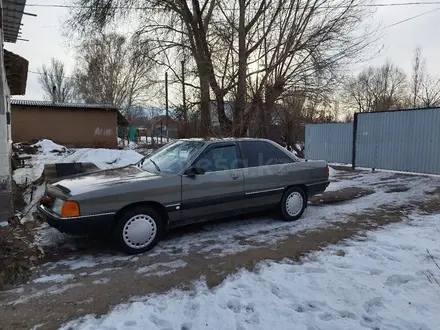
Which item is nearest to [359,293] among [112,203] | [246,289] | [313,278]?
[313,278]

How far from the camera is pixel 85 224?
4.04 m

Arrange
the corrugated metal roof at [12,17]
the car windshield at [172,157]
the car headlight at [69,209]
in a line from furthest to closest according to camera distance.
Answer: the corrugated metal roof at [12,17] → the car windshield at [172,157] → the car headlight at [69,209]

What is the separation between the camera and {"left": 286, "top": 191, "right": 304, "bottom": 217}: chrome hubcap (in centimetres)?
597

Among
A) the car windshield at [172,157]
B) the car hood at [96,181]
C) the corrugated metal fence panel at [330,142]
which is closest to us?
the car hood at [96,181]

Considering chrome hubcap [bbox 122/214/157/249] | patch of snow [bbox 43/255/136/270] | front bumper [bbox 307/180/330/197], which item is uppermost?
front bumper [bbox 307/180/330/197]

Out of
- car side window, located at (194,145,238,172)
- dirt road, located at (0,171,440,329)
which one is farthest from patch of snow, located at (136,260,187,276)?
car side window, located at (194,145,238,172)

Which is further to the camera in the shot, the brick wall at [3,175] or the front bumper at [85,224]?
the brick wall at [3,175]

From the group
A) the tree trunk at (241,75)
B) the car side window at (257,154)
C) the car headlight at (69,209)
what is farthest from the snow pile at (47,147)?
the car headlight at (69,209)

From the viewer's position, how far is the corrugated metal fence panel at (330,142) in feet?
46.8

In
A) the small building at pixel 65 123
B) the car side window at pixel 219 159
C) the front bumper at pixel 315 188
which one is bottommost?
the front bumper at pixel 315 188

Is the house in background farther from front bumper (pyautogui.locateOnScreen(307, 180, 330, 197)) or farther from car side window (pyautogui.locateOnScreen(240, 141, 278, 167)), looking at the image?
front bumper (pyautogui.locateOnScreen(307, 180, 330, 197))

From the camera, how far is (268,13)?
1332cm

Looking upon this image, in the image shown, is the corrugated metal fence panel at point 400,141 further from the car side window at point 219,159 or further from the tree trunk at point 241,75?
the car side window at point 219,159

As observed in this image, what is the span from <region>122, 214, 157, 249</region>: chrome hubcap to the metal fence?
966 cm
